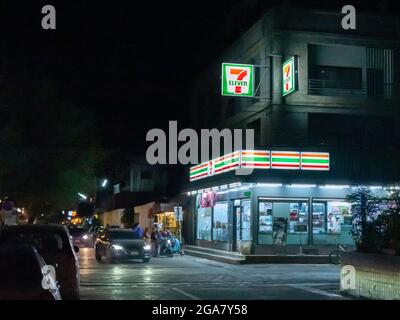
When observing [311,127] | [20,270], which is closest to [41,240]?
[20,270]

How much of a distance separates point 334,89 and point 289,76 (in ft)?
11.9

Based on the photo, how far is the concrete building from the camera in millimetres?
30578

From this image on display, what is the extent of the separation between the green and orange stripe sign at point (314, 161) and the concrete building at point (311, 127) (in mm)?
260

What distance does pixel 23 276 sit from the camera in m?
8.31

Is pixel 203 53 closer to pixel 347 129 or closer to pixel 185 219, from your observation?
pixel 185 219

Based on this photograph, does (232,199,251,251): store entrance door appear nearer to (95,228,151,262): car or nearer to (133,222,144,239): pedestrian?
(133,222,144,239): pedestrian

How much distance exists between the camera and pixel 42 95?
99.2ft

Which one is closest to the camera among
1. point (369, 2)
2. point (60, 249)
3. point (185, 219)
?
point (60, 249)

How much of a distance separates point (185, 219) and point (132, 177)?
24.2 meters

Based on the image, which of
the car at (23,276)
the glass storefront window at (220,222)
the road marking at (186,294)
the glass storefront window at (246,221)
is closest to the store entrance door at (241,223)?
the glass storefront window at (246,221)

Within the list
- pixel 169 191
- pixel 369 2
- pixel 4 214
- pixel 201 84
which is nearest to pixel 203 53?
pixel 201 84

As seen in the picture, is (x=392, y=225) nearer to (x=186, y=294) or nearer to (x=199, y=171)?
(x=186, y=294)

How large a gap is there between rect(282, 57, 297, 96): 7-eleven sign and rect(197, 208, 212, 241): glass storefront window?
9.06 meters

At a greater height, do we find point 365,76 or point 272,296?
point 365,76
